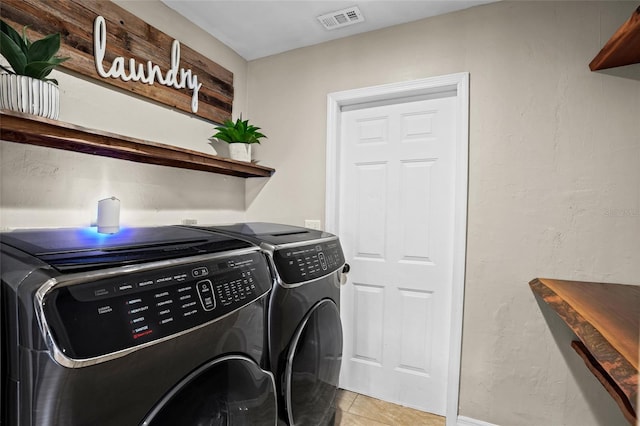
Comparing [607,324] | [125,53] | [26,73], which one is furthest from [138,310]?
[125,53]

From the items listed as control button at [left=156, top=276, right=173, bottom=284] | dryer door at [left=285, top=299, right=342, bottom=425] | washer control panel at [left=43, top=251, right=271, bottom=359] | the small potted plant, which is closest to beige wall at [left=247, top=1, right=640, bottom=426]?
dryer door at [left=285, top=299, right=342, bottom=425]

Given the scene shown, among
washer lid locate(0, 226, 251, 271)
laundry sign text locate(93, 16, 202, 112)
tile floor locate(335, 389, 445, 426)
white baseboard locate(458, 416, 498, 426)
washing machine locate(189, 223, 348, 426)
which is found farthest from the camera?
tile floor locate(335, 389, 445, 426)

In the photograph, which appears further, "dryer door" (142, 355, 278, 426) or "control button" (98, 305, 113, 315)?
"dryer door" (142, 355, 278, 426)

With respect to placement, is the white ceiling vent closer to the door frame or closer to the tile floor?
the door frame

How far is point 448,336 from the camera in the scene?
203cm

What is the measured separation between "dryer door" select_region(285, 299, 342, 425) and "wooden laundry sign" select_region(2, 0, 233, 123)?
1470 millimetres

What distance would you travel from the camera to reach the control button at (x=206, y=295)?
0.84 meters

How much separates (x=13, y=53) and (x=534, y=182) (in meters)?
2.29

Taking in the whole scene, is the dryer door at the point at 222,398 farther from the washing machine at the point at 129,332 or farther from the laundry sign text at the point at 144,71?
the laundry sign text at the point at 144,71

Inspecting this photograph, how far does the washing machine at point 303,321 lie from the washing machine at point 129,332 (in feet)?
0.48

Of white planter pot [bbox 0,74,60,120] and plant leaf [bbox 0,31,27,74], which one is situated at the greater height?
plant leaf [bbox 0,31,27,74]

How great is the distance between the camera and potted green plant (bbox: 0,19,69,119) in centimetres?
110

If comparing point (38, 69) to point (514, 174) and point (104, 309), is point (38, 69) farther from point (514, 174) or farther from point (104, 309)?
point (514, 174)

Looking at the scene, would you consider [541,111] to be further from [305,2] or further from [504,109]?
[305,2]
